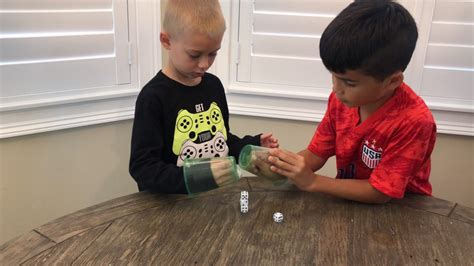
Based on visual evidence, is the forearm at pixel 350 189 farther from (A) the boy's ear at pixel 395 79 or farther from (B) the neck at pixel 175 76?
(B) the neck at pixel 175 76

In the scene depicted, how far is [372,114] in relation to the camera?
1185 mm

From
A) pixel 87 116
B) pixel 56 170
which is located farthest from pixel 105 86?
pixel 56 170

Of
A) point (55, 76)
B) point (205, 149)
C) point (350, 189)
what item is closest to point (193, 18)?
point (205, 149)

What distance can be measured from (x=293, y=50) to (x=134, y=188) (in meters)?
0.91

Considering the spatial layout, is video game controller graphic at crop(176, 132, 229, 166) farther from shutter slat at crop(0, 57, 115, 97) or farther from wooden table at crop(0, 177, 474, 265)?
shutter slat at crop(0, 57, 115, 97)

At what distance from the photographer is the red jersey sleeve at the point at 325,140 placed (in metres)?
1.34

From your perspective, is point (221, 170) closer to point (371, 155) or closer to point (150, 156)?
point (150, 156)

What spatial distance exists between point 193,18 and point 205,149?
37 cm

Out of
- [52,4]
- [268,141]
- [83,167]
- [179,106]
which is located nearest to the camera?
[179,106]

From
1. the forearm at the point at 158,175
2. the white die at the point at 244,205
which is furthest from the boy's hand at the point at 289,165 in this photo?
the forearm at the point at 158,175

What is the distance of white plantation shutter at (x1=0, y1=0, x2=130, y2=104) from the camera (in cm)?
152

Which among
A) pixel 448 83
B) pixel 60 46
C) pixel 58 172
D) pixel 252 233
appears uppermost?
pixel 60 46

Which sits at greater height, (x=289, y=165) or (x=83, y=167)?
(x=289, y=165)

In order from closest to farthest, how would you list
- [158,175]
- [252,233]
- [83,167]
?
[252,233]
[158,175]
[83,167]
